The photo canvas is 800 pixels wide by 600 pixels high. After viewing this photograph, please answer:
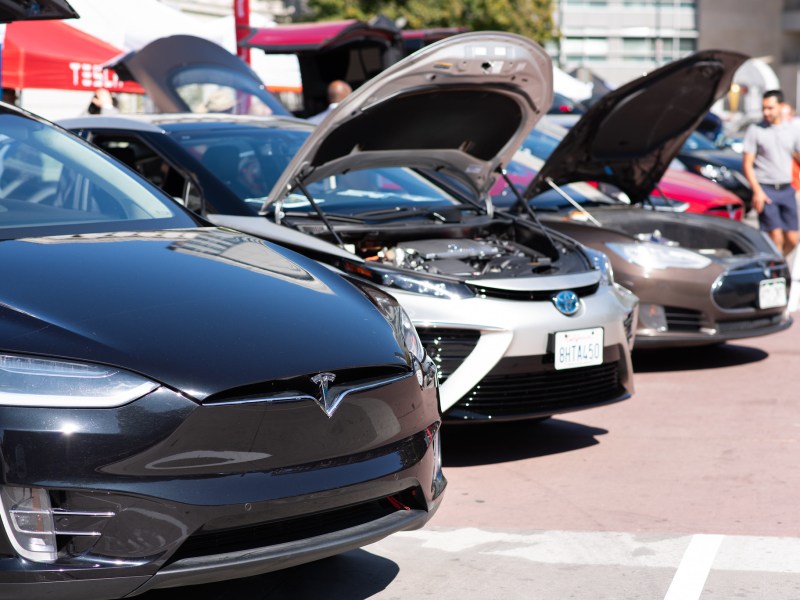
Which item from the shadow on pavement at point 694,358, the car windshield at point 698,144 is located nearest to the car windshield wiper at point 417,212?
the shadow on pavement at point 694,358

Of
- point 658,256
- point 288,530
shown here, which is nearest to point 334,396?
point 288,530

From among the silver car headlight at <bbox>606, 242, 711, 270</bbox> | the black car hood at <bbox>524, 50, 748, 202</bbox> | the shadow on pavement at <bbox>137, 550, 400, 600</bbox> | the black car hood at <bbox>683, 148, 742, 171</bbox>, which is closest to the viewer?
the shadow on pavement at <bbox>137, 550, 400, 600</bbox>

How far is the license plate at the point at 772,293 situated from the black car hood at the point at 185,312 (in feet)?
14.8

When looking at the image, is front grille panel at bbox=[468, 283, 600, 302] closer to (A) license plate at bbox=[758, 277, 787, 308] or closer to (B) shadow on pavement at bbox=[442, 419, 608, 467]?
(B) shadow on pavement at bbox=[442, 419, 608, 467]

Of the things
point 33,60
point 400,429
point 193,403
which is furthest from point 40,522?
point 33,60

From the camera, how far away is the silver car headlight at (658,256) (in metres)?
7.54

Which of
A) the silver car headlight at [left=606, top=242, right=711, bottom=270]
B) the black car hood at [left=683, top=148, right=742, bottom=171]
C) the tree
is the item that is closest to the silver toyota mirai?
the silver car headlight at [left=606, top=242, right=711, bottom=270]

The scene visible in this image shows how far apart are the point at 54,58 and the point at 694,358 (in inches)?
318

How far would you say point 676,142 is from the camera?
8.57m

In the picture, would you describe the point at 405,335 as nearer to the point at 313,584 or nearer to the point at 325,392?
the point at 325,392

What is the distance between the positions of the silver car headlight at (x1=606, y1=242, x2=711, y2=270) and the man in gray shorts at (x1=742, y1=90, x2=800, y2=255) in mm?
3898

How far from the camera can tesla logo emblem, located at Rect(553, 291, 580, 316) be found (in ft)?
18.0

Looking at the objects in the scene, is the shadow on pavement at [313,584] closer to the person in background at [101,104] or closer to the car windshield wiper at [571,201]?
the car windshield wiper at [571,201]

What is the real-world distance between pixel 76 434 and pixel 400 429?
37.1 inches
